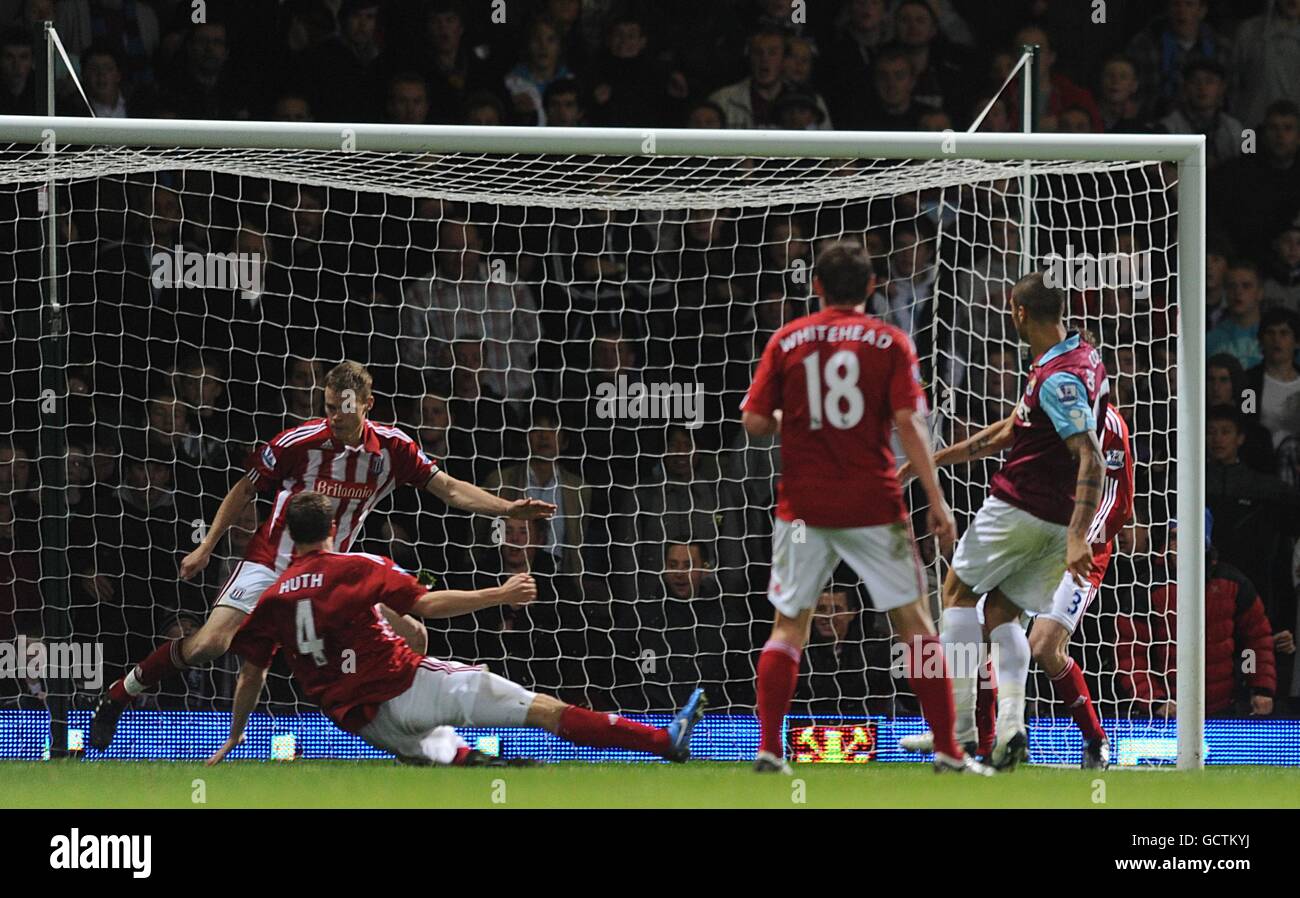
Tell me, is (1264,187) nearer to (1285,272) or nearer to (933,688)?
(1285,272)

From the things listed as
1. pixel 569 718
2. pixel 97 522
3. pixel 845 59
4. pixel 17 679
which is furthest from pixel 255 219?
pixel 569 718

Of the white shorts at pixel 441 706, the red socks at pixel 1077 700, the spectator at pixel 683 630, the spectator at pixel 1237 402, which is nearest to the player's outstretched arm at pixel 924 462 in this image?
the red socks at pixel 1077 700

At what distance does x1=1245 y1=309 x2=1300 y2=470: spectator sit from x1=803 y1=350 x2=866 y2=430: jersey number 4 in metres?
3.95

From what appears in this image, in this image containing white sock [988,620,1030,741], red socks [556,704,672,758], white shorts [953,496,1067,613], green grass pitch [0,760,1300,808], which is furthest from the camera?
white shorts [953,496,1067,613]

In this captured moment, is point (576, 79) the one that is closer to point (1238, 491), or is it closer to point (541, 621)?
point (541, 621)

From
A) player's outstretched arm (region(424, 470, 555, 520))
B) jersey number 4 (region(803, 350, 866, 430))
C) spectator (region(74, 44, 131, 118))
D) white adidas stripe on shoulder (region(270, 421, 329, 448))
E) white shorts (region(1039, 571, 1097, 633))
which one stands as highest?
spectator (region(74, 44, 131, 118))

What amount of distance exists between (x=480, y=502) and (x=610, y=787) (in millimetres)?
1365

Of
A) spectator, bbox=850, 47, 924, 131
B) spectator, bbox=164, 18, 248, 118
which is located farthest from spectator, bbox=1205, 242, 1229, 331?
spectator, bbox=164, 18, 248, 118

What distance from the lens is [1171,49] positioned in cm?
968

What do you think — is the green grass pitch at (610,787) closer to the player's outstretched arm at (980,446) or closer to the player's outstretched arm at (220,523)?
the player's outstretched arm at (220,523)

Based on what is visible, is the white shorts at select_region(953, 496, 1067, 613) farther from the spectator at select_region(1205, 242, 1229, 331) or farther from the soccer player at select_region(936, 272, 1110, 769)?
the spectator at select_region(1205, 242, 1229, 331)

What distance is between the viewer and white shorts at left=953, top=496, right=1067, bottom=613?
247 inches

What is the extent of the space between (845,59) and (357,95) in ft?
8.25

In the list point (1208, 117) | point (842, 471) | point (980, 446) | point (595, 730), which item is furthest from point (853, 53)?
point (595, 730)
